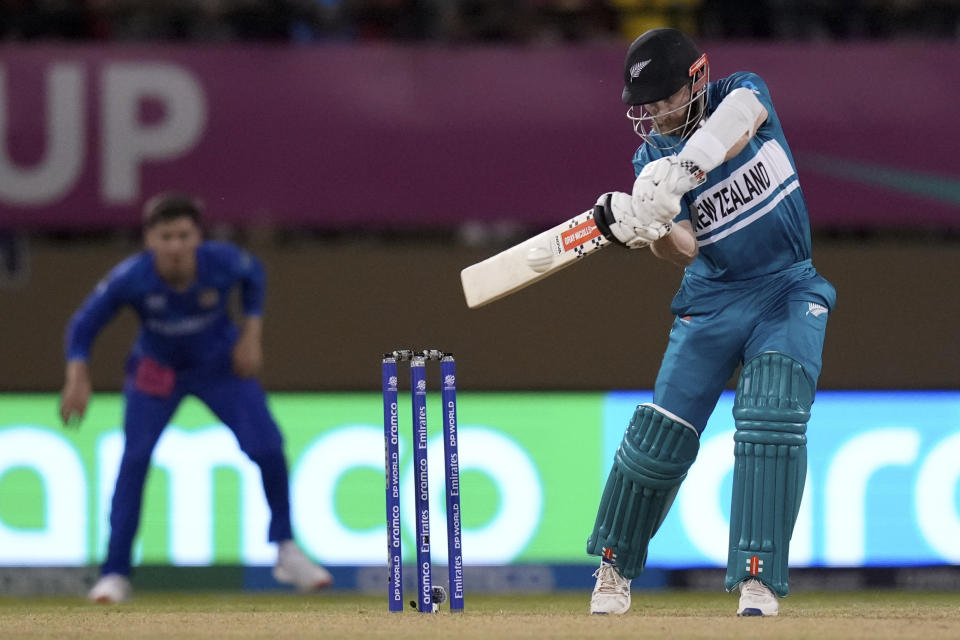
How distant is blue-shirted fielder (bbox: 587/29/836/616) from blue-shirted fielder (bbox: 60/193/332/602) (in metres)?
2.15

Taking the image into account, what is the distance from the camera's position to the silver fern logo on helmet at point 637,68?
4730 millimetres

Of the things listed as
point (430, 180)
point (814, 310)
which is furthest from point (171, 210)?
point (814, 310)

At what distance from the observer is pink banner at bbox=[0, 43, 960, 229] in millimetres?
8828

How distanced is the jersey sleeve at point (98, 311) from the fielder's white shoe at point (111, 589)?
0.94 metres

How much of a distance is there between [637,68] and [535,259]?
0.66m

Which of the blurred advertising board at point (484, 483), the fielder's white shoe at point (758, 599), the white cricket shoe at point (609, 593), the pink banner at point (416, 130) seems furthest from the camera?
the pink banner at point (416, 130)

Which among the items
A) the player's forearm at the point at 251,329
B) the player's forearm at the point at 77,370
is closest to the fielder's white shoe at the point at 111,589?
the player's forearm at the point at 77,370

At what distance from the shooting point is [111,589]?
21.5 ft

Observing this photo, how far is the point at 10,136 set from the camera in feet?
28.8

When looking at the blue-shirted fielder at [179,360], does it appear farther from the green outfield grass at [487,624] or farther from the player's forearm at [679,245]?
Result: the player's forearm at [679,245]

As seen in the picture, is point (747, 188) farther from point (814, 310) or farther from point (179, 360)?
point (179, 360)

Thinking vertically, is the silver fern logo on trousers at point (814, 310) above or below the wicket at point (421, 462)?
above

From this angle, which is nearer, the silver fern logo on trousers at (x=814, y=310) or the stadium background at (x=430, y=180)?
the silver fern logo on trousers at (x=814, y=310)

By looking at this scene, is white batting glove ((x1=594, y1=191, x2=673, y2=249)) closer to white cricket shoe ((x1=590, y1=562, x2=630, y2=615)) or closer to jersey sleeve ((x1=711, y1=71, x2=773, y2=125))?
jersey sleeve ((x1=711, y1=71, x2=773, y2=125))
